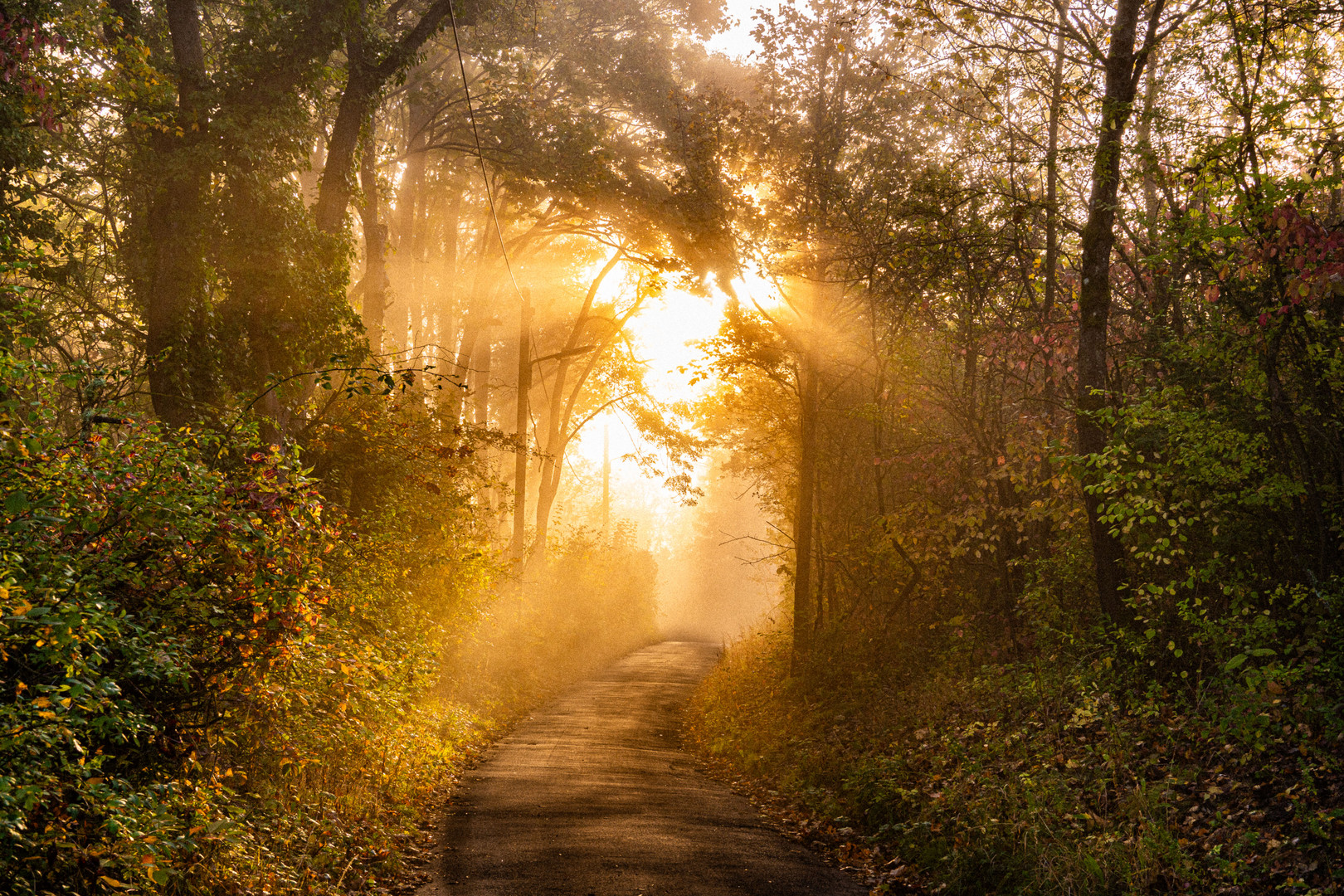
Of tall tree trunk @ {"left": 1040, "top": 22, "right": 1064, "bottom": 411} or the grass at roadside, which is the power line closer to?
tall tree trunk @ {"left": 1040, "top": 22, "right": 1064, "bottom": 411}

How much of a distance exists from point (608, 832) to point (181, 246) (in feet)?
31.3

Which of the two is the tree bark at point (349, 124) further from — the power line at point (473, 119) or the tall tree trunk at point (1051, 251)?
the tall tree trunk at point (1051, 251)

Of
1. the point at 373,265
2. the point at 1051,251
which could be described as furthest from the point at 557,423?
the point at 1051,251

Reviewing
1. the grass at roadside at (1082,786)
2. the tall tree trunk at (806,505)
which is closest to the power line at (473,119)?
the tall tree trunk at (806,505)

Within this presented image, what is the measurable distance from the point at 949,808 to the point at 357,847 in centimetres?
559

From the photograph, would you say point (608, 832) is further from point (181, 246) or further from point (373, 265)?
point (373, 265)

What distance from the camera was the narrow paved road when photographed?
7.36 metres

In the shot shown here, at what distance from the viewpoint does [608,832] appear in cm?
887

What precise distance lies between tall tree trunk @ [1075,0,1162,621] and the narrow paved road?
14.6 ft

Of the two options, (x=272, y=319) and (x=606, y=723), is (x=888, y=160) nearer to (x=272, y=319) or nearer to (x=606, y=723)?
(x=272, y=319)

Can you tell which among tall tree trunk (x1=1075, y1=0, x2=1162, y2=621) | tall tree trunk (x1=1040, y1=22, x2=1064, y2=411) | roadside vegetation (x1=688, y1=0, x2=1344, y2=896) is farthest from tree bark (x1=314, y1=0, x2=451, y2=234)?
tall tree trunk (x1=1075, y1=0, x2=1162, y2=621)

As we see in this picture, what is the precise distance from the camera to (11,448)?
16.7 feet

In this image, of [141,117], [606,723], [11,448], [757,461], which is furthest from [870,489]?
[11,448]

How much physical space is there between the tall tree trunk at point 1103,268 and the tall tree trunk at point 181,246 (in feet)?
36.8
